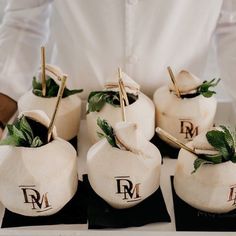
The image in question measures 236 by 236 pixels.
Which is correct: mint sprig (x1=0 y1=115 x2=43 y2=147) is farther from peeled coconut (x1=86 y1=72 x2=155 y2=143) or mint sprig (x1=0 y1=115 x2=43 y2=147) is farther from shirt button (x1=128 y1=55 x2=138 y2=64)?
shirt button (x1=128 y1=55 x2=138 y2=64)

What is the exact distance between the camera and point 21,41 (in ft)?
2.84

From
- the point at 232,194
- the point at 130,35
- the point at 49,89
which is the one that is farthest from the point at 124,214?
the point at 130,35

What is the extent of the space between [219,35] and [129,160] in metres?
0.45

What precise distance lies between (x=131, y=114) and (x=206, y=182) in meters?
0.18

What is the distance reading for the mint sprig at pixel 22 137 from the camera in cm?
55

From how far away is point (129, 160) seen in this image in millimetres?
549

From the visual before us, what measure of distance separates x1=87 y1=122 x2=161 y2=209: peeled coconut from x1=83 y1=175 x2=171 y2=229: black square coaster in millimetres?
19

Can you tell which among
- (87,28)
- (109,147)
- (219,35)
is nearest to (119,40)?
(87,28)

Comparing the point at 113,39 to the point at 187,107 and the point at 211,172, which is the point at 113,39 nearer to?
the point at 187,107

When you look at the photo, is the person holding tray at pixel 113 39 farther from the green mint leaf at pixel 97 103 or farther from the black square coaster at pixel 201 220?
the black square coaster at pixel 201 220

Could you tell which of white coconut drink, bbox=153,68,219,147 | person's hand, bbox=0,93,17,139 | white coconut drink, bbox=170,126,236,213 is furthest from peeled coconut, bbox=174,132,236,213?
person's hand, bbox=0,93,17,139

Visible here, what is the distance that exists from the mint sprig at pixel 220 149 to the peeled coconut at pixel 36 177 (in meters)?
0.19


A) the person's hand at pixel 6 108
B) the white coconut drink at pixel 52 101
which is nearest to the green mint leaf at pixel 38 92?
the white coconut drink at pixel 52 101

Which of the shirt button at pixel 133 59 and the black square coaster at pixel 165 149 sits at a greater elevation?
the shirt button at pixel 133 59
